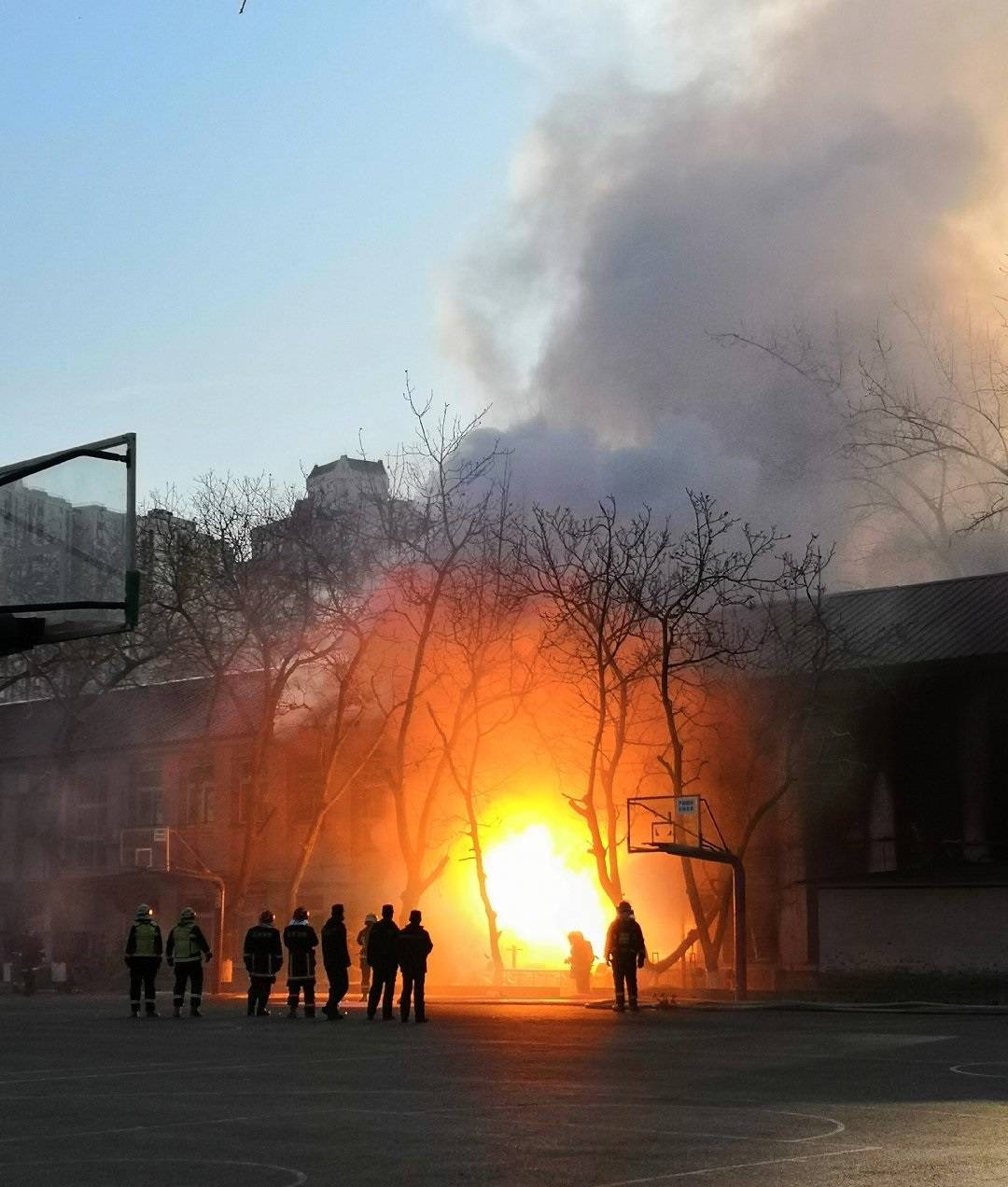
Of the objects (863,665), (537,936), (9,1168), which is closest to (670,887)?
(537,936)

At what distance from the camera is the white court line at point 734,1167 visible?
9.12m

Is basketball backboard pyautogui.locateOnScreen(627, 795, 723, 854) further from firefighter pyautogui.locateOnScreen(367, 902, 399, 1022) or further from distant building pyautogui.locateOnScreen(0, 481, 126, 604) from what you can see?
distant building pyautogui.locateOnScreen(0, 481, 126, 604)

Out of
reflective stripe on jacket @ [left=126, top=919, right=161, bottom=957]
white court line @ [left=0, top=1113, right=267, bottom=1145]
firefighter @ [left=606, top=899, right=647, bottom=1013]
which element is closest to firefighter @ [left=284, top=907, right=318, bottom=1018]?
reflective stripe on jacket @ [left=126, top=919, right=161, bottom=957]

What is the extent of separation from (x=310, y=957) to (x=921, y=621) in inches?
886

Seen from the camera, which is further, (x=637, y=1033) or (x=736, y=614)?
(x=736, y=614)

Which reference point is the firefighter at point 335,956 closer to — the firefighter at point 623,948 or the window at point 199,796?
the firefighter at point 623,948

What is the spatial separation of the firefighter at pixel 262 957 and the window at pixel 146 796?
31722 mm

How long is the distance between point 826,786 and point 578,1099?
1178 inches

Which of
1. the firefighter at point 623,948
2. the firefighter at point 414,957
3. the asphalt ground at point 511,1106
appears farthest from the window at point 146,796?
the asphalt ground at point 511,1106

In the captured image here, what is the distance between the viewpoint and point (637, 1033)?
872 inches

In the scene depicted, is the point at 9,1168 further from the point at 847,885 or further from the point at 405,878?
the point at 405,878

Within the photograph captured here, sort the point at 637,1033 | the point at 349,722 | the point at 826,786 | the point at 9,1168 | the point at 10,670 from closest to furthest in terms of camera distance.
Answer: the point at 9,1168 < the point at 637,1033 < the point at 826,786 < the point at 349,722 < the point at 10,670

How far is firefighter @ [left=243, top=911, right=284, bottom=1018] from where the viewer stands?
2702 cm

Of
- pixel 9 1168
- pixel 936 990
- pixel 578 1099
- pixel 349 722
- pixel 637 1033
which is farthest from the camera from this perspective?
pixel 349 722
